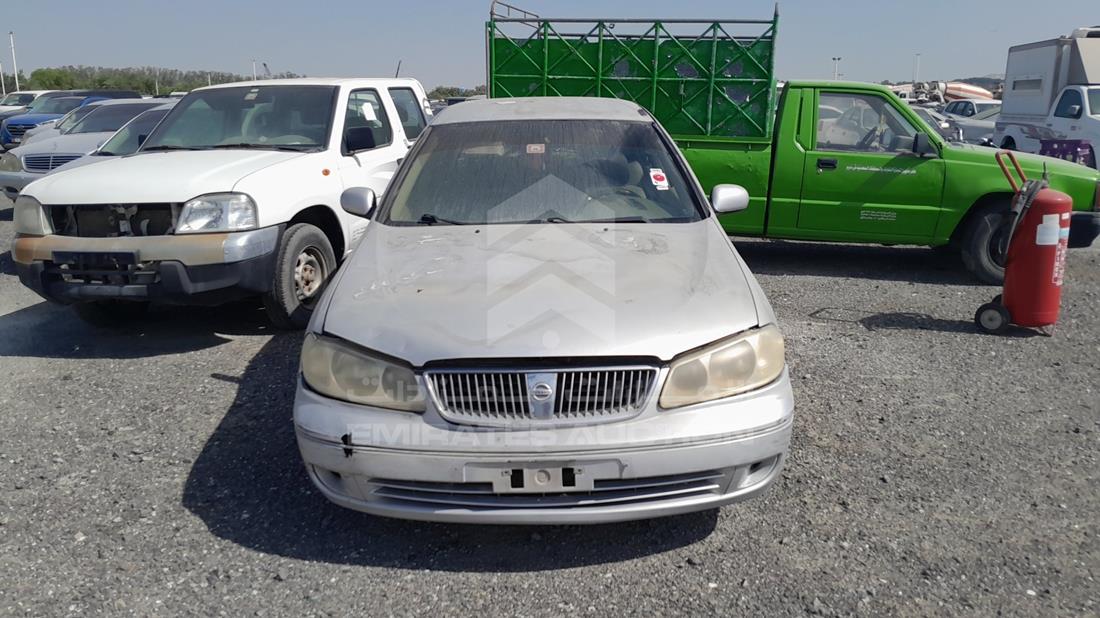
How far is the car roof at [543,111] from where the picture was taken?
4562 millimetres

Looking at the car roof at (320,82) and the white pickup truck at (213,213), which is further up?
the car roof at (320,82)

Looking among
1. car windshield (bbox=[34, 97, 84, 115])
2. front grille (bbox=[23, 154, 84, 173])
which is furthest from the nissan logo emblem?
car windshield (bbox=[34, 97, 84, 115])

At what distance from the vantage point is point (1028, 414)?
14.3 ft

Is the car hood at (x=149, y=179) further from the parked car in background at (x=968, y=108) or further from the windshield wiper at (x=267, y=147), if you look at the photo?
the parked car in background at (x=968, y=108)

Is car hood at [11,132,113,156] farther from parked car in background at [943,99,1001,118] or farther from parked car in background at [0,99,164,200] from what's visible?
parked car in background at [943,99,1001,118]

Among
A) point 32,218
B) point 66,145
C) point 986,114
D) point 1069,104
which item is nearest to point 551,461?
point 32,218

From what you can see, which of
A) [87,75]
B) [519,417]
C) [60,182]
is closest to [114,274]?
[60,182]

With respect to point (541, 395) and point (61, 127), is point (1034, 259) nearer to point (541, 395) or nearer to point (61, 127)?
point (541, 395)

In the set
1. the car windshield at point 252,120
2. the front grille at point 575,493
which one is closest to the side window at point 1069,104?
the car windshield at point 252,120

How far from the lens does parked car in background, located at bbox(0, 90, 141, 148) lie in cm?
1833

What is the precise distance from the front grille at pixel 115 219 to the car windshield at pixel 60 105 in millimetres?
17406

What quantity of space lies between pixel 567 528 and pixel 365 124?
4403 mm

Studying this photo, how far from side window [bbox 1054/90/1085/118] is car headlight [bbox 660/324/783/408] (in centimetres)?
1310

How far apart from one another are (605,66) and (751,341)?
6.45m
